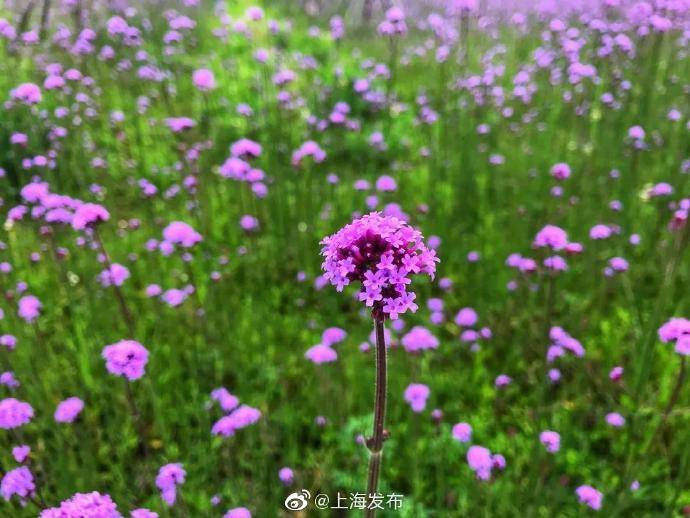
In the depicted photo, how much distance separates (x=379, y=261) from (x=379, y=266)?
0.04 m

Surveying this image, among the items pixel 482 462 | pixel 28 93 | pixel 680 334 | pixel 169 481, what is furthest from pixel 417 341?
pixel 28 93

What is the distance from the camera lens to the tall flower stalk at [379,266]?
1.27m

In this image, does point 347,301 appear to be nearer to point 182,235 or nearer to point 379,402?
point 182,235

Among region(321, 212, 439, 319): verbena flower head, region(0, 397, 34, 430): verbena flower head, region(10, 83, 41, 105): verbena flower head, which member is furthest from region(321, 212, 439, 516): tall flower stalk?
region(10, 83, 41, 105): verbena flower head

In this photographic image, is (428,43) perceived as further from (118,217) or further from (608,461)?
(608,461)

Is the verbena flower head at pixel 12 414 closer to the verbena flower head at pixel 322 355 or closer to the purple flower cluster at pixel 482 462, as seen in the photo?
the verbena flower head at pixel 322 355

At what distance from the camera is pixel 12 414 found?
6.95 feet

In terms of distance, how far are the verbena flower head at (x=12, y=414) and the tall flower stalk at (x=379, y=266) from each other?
4.91 ft

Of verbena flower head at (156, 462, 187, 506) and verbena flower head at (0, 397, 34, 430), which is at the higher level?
verbena flower head at (0, 397, 34, 430)

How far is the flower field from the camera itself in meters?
2.41

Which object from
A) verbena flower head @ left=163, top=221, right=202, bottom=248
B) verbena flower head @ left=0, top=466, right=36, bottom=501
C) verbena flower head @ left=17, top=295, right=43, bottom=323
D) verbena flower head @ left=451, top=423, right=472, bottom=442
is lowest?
verbena flower head @ left=451, top=423, right=472, bottom=442

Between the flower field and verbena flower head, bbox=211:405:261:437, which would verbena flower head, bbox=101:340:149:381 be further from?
verbena flower head, bbox=211:405:261:437

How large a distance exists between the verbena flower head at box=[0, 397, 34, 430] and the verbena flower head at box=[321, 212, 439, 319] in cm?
152

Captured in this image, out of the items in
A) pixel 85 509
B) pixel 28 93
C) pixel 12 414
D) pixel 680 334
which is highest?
pixel 28 93
